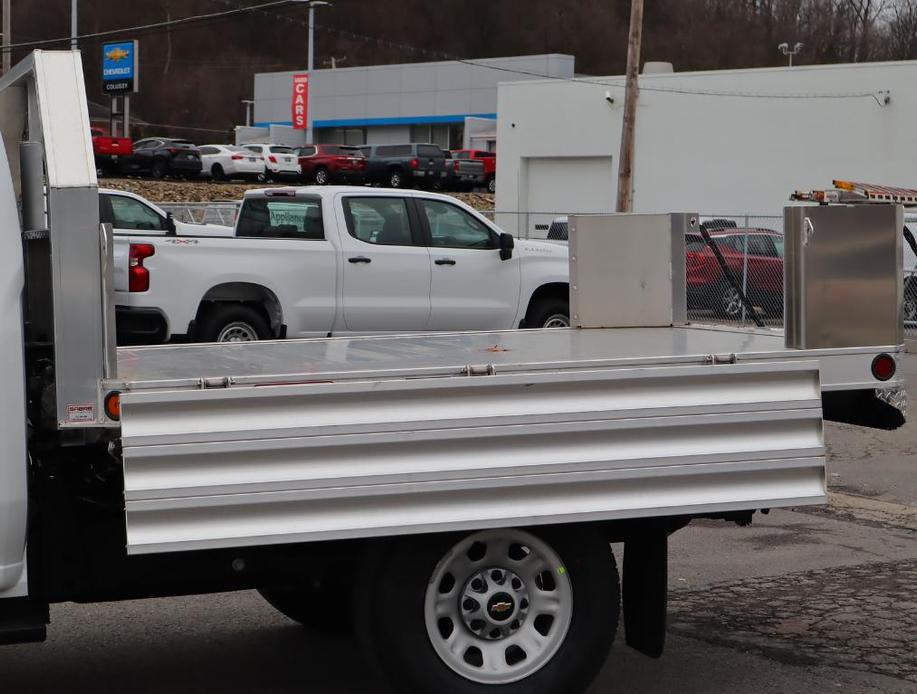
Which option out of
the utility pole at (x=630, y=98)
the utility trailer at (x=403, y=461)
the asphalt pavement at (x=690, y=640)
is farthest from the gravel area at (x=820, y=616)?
the utility pole at (x=630, y=98)

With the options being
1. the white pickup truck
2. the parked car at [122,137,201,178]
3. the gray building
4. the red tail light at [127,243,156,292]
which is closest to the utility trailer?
the red tail light at [127,243,156,292]

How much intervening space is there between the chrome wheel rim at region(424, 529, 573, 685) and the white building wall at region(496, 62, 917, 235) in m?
29.3

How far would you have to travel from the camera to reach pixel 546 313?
51.4 ft

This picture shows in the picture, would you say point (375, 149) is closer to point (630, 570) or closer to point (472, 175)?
point (472, 175)

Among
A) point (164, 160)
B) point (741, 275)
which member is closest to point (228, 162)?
point (164, 160)

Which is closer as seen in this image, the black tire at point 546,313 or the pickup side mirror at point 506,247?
the pickup side mirror at point 506,247

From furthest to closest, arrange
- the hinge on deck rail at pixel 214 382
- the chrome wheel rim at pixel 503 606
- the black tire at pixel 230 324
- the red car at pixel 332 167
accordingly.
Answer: the red car at pixel 332 167 → the black tire at pixel 230 324 → the chrome wheel rim at pixel 503 606 → the hinge on deck rail at pixel 214 382

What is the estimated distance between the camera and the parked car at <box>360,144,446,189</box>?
4956 cm

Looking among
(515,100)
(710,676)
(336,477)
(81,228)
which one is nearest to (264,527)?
(336,477)

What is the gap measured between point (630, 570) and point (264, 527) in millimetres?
1576

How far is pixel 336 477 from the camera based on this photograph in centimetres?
448

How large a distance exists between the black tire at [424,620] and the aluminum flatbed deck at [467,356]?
2.02 feet

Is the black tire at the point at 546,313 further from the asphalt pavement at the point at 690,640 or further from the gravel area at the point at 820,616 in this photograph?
the gravel area at the point at 820,616

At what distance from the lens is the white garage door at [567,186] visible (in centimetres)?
4088
